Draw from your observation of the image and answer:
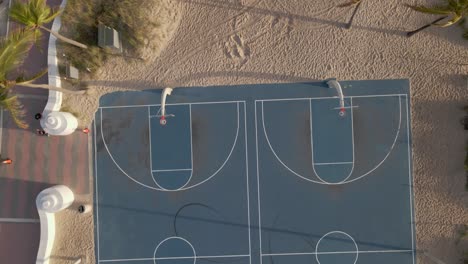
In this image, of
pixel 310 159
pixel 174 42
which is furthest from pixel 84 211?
pixel 310 159

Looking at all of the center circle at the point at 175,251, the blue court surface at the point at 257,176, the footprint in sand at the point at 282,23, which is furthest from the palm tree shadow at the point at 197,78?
the center circle at the point at 175,251

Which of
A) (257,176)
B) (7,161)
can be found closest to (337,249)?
(257,176)

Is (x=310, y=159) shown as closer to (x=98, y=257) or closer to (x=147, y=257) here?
(x=147, y=257)

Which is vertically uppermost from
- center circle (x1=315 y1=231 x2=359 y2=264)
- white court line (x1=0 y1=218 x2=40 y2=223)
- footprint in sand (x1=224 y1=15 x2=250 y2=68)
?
footprint in sand (x1=224 y1=15 x2=250 y2=68)

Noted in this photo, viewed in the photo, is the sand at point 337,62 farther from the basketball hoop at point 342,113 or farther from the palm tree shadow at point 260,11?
the basketball hoop at point 342,113

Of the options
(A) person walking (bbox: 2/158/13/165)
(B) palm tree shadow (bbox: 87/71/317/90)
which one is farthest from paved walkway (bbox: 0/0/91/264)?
(B) palm tree shadow (bbox: 87/71/317/90)

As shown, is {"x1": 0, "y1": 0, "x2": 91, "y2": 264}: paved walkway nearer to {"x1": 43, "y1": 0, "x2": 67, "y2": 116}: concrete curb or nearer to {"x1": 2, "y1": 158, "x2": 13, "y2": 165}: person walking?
{"x1": 2, "y1": 158, "x2": 13, "y2": 165}: person walking

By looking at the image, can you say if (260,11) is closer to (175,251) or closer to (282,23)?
(282,23)
